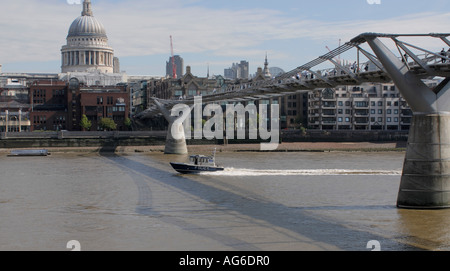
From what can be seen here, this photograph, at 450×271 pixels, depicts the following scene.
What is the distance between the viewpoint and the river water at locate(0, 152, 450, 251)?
74.5 feet

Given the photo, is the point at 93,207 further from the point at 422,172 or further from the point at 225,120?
the point at 225,120

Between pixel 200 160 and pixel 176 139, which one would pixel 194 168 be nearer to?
pixel 200 160

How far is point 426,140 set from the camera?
27.9 metres

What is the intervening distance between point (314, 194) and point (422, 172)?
8867mm

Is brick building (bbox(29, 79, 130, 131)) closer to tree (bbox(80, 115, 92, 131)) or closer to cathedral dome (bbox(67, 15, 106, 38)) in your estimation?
tree (bbox(80, 115, 92, 131))

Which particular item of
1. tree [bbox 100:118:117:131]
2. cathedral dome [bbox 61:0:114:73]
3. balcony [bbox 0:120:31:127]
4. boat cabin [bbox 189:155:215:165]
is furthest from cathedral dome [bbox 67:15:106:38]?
boat cabin [bbox 189:155:215:165]

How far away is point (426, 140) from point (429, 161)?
88 centimetres

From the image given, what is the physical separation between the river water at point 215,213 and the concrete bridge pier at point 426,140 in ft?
2.96

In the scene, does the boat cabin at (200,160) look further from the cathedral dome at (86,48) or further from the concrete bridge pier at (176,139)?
the cathedral dome at (86,48)

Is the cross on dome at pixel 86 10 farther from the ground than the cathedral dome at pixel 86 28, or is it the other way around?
the cross on dome at pixel 86 10

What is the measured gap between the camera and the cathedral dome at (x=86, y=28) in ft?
611

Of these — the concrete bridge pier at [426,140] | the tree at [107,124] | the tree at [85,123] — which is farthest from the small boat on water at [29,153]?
the concrete bridge pier at [426,140]

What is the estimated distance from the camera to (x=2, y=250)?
21.3m
